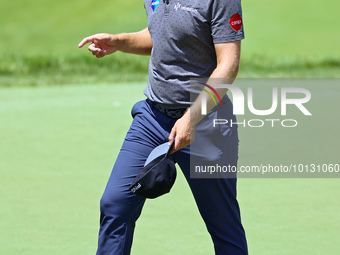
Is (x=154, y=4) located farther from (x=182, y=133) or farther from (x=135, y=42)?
(x=182, y=133)

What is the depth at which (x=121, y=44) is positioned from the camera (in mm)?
4184

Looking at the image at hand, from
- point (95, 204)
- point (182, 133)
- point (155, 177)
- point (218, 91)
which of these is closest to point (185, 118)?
point (182, 133)

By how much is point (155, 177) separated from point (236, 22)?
789mm

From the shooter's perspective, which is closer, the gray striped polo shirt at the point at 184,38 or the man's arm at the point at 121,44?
the gray striped polo shirt at the point at 184,38

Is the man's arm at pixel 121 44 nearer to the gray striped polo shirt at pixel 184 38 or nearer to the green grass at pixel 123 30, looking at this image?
the gray striped polo shirt at pixel 184 38

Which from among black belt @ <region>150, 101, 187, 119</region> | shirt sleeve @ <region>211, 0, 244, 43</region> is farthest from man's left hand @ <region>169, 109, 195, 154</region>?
shirt sleeve @ <region>211, 0, 244, 43</region>

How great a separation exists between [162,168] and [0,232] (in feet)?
6.26

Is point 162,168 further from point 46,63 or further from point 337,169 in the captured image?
point 46,63

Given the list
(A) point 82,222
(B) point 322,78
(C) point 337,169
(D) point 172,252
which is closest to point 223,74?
(D) point 172,252

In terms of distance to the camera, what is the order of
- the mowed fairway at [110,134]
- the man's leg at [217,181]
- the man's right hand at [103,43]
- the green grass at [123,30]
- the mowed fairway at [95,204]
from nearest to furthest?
1. the man's leg at [217,181]
2. the man's right hand at [103,43]
3. the mowed fairway at [95,204]
4. the mowed fairway at [110,134]
5. the green grass at [123,30]

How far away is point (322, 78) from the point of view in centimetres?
1254

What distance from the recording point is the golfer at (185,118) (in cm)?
351

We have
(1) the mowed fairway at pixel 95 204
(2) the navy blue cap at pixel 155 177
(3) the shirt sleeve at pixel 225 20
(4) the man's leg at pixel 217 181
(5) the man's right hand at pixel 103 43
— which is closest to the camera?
Answer: (3) the shirt sleeve at pixel 225 20

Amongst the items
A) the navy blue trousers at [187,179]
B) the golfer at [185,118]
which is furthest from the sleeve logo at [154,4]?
the navy blue trousers at [187,179]
